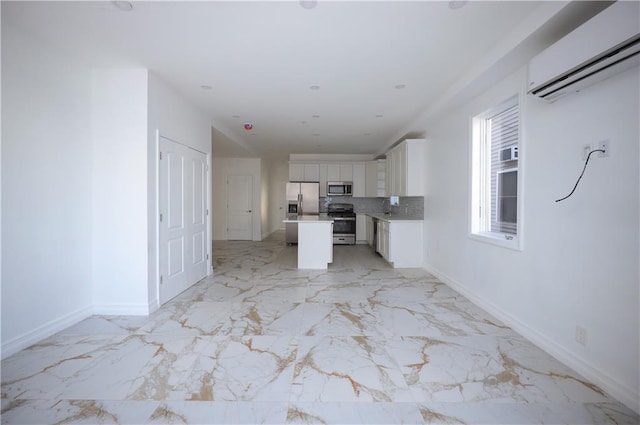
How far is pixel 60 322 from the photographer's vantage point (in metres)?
2.91

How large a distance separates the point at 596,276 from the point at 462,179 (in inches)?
84.6

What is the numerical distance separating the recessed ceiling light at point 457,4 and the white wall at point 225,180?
7.40m

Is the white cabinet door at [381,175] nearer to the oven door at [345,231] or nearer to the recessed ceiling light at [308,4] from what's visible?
the oven door at [345,231]

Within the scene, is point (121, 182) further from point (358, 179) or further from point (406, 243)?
point (358, 179)

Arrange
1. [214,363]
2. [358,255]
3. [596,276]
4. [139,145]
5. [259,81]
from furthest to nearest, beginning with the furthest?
1. [358,255]
2. [259,81]
3. [139,145]
4. [214,363]
5. [596,276]

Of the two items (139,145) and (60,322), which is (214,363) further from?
(139,145)

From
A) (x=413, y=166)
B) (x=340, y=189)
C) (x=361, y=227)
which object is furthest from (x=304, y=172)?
(x=413, y=166)

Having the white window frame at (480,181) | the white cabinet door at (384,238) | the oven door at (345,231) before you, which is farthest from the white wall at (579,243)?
the oven door at (345,231)

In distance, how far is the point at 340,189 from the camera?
856 cm

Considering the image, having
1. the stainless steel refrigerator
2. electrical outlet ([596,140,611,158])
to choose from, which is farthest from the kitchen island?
electrical outlet ([596,140,611,158])

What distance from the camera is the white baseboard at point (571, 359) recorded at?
185cm

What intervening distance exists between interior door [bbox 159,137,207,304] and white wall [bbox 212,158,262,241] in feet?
13.9

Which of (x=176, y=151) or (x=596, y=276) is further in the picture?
(x=176, y=151)

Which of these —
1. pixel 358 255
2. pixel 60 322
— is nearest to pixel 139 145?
pixel 60 322
